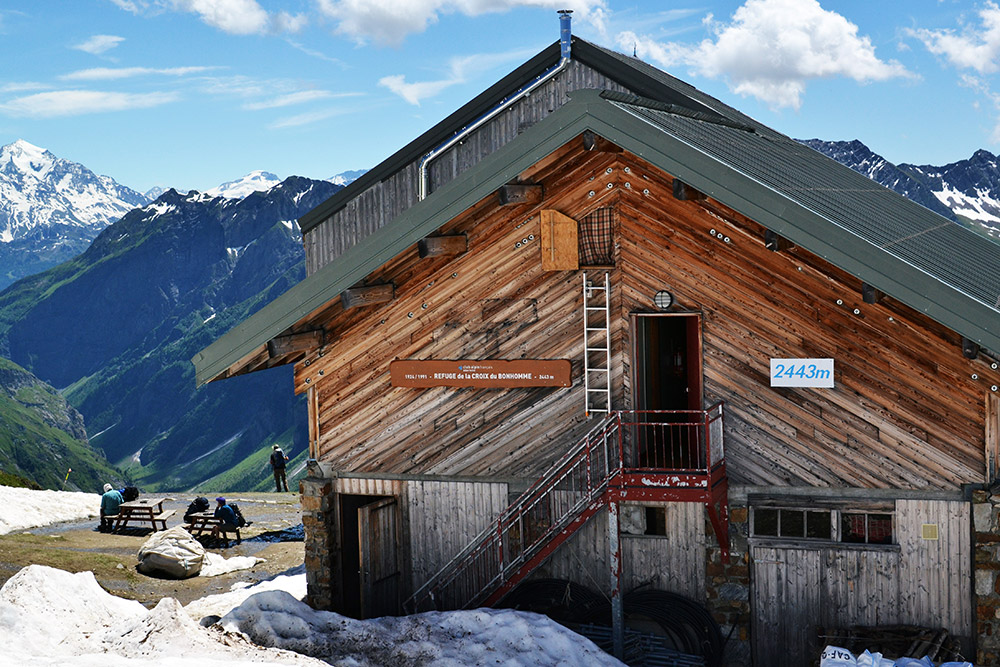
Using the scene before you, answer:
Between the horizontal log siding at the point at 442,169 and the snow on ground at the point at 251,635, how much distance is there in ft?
36.4

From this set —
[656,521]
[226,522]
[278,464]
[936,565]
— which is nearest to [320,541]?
[656,521]

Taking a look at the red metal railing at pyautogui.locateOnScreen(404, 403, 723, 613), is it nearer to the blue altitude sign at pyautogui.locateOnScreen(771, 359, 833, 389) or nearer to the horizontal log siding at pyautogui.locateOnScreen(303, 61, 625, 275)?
the blue altitude sign at pyautogui.locateOnScreen(771, 359, 833, 389)

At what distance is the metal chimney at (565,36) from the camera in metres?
24.1

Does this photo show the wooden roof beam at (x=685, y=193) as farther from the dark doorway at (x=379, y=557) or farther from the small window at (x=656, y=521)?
the dark doorway at (x=379, y=557)

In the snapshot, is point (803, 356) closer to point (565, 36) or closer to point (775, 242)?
point (775, 242)

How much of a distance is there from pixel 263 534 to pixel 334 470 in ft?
37.1

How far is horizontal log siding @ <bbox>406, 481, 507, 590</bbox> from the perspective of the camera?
54.7 feet

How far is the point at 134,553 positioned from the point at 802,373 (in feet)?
55.0

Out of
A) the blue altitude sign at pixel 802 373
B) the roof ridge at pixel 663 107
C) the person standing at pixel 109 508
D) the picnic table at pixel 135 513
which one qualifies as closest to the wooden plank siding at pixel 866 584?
the blue altitude sign at pixel 802 373

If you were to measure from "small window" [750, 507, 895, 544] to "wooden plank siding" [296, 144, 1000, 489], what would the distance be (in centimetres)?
54

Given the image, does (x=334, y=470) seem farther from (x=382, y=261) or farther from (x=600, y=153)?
(x=600, y=153)

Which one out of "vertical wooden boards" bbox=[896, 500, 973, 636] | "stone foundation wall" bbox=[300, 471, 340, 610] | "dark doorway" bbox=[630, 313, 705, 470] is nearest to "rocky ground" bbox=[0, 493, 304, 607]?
"stone foundation wall" bbox=[300, 471, 340, 610]

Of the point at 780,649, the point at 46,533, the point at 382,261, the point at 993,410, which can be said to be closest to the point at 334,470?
the point at 382,261

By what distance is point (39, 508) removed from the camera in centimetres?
3091
